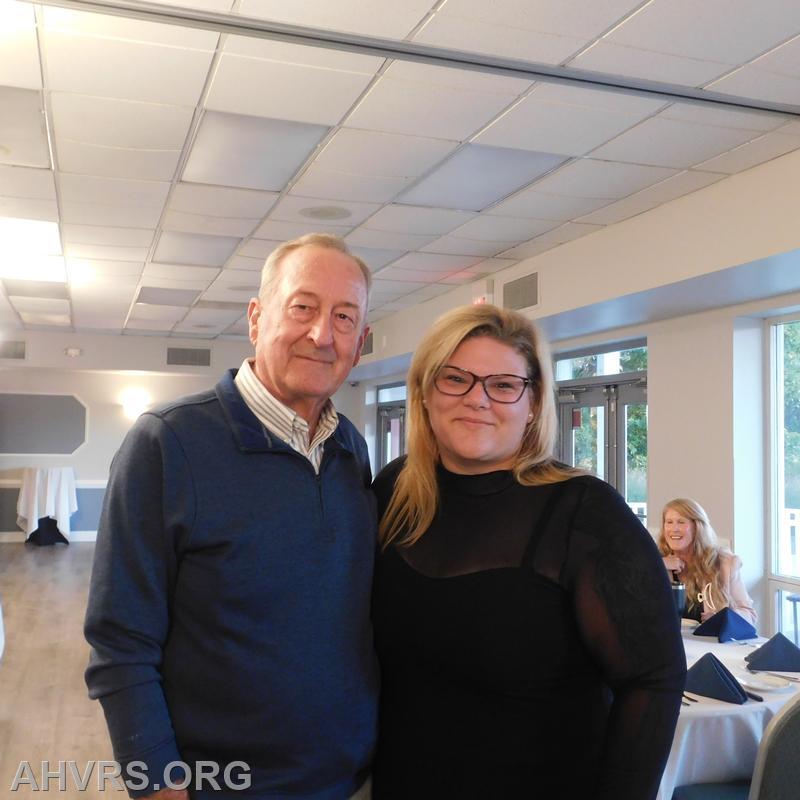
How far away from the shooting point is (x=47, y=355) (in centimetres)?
1337

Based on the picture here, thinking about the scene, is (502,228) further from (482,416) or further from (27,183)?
(482,416)

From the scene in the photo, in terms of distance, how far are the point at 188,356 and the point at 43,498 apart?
3.10m

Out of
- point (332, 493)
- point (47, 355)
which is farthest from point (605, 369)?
point (47, 355)

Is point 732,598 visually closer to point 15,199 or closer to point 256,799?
point 256,799

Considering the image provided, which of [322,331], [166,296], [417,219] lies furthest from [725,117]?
[166,296]

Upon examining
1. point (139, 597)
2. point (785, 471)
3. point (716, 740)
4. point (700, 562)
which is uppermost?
point (785, 471)

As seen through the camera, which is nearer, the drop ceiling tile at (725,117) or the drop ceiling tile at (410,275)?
the drop ceiling tile at (725,117)

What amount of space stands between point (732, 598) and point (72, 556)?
33.5 ft

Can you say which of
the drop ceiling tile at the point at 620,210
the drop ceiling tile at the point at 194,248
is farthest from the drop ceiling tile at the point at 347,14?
the drop ceiling tile at the point at 194,248

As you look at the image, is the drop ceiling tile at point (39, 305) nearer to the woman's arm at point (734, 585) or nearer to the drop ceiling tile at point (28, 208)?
the drop ceiling tile at point (28, 208)

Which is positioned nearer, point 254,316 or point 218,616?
point 218,616

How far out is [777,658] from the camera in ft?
11.7

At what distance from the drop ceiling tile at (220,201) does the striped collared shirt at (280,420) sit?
4.35 m

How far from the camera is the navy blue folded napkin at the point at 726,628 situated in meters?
4.12
